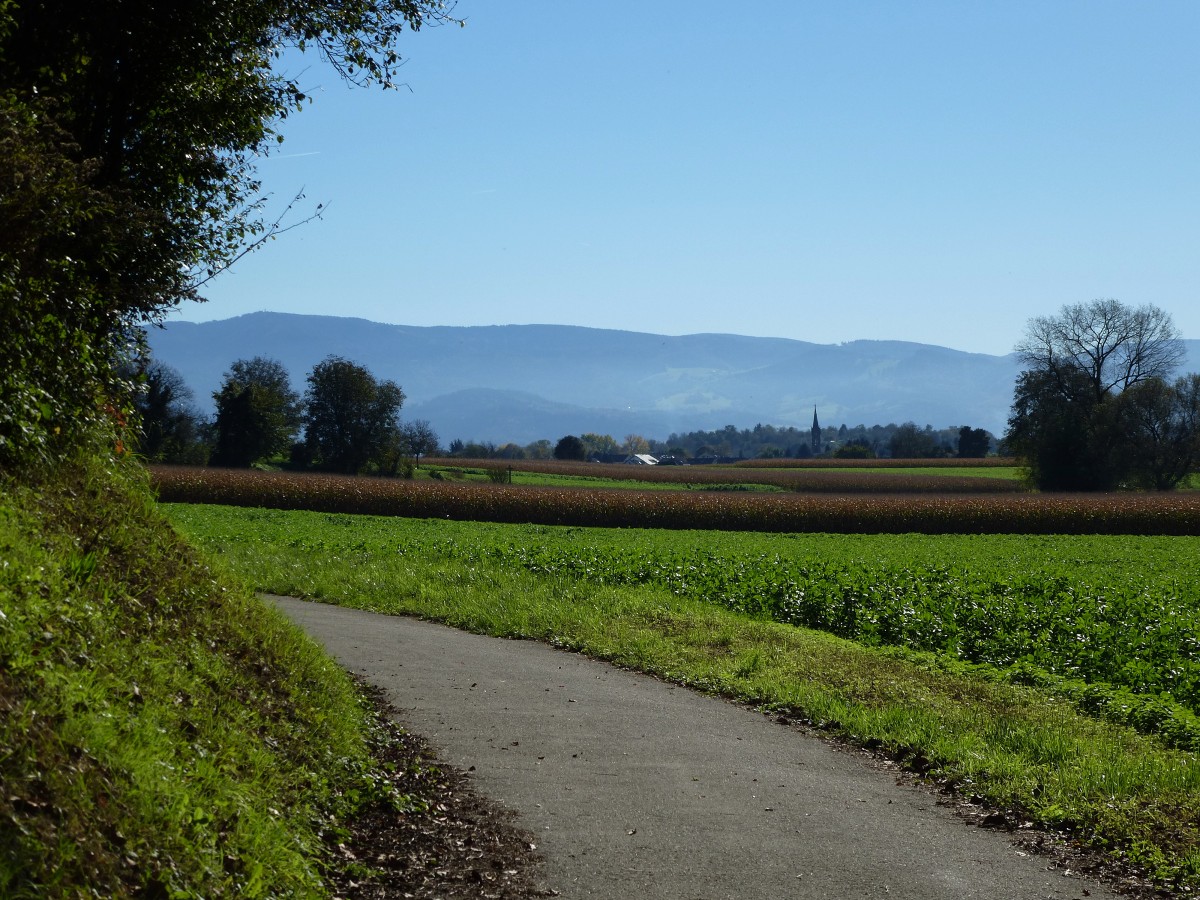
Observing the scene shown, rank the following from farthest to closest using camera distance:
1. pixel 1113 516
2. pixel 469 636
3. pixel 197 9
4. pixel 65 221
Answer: pixel 1113 516
pixel 469 636
pixel 197 9
pixel 65 221

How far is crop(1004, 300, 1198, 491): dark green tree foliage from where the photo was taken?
2992 inches

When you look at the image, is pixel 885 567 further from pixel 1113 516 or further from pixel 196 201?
pixel 1113 516

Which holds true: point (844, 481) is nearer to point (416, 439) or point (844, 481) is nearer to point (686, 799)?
point (416, 439)

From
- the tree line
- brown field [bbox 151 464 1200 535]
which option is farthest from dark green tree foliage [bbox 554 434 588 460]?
brown field [bbox 151 464 1200 535]

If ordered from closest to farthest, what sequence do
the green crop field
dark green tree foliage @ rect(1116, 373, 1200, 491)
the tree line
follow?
the green crop field
dark green tree foliage @ rect(1116, 373, 1200, 491)
the tree line

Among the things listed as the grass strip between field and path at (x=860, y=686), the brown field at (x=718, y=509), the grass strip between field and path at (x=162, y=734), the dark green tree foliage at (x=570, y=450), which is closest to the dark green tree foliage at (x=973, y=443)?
the dark green tree foliage at (x=570, y=450)

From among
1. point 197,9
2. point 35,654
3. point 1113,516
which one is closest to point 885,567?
point 197,9

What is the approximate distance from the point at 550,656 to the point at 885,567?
1082cm

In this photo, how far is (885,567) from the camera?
73.9 feet

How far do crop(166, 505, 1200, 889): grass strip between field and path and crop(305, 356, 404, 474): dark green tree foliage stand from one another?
60355 mm

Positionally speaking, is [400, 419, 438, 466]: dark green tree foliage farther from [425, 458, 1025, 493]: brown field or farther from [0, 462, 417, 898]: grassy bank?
[0, 462, 417, 898]: grassy bank

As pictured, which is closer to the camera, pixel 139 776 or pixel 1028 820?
pixel 139 776

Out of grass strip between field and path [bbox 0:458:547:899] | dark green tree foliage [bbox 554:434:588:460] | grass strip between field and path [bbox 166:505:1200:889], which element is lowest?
grass strip between field and path [bbox 166:505:1200:889]

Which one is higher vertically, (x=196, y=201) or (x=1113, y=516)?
(x=196, y=201)
